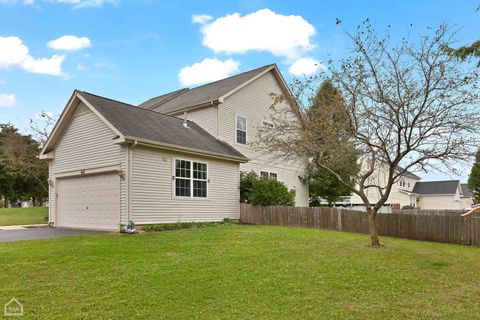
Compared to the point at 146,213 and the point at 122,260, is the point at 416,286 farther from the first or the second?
the point at 146,213

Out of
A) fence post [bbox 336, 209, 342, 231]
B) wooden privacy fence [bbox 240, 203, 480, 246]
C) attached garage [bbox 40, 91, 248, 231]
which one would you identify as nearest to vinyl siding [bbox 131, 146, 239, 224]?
attached garage [bbox 40, 91, 248, 231]

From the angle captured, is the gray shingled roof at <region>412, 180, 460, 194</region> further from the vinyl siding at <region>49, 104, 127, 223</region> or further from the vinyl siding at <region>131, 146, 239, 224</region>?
the vinyl siding at <region>49, 104, 127, 223</region>

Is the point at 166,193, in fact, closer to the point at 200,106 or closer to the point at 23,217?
the point at 200,106

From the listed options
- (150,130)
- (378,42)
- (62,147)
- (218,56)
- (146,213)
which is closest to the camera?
(378,42)

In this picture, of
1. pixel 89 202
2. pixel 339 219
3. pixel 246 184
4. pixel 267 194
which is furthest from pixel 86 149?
pixel 339 219

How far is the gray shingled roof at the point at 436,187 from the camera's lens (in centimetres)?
5138

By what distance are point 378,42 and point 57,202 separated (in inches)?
563

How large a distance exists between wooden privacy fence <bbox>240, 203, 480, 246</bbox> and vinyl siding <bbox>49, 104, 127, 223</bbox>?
6866 mm

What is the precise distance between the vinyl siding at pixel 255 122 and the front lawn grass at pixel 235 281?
1082cm

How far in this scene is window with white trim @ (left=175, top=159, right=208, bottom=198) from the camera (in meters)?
15.6

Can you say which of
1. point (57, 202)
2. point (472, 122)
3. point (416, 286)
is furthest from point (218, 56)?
point (416, 286)

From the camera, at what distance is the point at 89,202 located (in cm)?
1532

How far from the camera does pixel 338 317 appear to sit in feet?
16.0

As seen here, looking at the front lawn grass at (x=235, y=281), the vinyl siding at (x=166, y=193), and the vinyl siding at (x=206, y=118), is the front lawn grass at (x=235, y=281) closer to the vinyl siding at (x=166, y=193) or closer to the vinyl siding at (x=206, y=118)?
the vinyl siding at (x=166, y=193)
